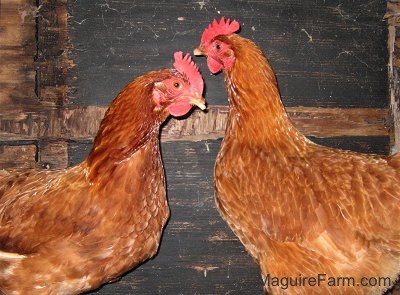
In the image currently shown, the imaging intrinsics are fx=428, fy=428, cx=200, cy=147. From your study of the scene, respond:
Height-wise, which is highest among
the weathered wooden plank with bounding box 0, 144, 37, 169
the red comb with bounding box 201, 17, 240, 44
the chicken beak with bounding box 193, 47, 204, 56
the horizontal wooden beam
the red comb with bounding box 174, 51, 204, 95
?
the red comb with bounding box 201, 17, 240, 44

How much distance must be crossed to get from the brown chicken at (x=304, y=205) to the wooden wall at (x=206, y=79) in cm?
27

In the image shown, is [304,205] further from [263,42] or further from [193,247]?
[263,42]

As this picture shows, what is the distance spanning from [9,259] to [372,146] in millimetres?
1629

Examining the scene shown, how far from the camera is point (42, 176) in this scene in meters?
1.69

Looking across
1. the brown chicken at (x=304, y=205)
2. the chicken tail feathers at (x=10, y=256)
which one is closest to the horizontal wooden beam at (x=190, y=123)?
the brown chicken at (x=304, y=205)

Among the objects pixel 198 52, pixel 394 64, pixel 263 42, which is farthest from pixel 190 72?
pixel 394 64

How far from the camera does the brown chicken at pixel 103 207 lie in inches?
57.8

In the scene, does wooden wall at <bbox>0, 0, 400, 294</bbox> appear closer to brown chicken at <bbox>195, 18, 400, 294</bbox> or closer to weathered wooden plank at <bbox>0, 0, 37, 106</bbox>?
weathered wooden plank at <bbox>0, 0, 37, 106</bbox>

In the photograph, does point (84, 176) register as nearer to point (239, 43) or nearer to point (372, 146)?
point (239, 43)

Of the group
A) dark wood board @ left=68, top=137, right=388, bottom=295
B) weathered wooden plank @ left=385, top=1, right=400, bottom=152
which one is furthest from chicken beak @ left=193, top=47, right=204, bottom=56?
weathered wooden plank @ left=385, top=1, right=400, bottom=152

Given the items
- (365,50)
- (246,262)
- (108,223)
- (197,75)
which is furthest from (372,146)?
(108,223)

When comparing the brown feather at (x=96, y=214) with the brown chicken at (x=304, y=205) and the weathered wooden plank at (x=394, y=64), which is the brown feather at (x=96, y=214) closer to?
the brown chicken at (x=304, y=205)

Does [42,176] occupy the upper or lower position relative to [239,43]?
lower

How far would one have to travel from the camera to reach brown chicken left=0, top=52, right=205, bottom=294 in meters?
1.47
